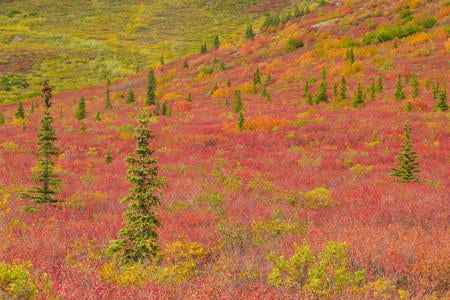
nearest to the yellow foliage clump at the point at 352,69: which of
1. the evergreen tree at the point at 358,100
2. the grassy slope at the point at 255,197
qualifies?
the grassy slope at the point at 255,197

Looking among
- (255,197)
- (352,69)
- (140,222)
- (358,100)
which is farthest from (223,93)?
(140,222)

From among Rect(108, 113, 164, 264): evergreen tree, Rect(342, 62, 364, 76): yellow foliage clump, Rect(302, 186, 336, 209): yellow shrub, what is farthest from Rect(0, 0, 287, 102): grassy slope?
Rect(108, 113, 164, 264): evergreen tree

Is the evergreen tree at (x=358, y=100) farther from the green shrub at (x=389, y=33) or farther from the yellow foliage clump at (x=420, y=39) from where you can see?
the green shrub at (x=389, y=33)

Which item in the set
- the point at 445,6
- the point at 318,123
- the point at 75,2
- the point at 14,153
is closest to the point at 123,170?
the point at 14,153

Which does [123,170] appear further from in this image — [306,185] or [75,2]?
[75,2]

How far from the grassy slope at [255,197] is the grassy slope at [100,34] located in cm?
3889

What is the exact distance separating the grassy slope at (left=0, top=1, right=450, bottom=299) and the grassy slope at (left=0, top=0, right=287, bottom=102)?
38.9 meters

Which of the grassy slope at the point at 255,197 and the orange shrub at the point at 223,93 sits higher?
the orange shrub at the point at 223,93

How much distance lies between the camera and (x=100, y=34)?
100 meters

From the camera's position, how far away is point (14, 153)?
15297 mm

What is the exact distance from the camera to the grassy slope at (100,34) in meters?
65.6

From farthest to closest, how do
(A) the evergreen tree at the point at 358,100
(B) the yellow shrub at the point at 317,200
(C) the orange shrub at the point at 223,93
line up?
(C) the orange shrub at the point at 223,93, (A) the evergreen tree at the point at 358,100, (B) the yellow shrub at the point at 317,200

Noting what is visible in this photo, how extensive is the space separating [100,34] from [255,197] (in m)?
104

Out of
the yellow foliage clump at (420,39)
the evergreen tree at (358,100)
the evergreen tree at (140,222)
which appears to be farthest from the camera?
the yellow foliage clump at (420,39)
